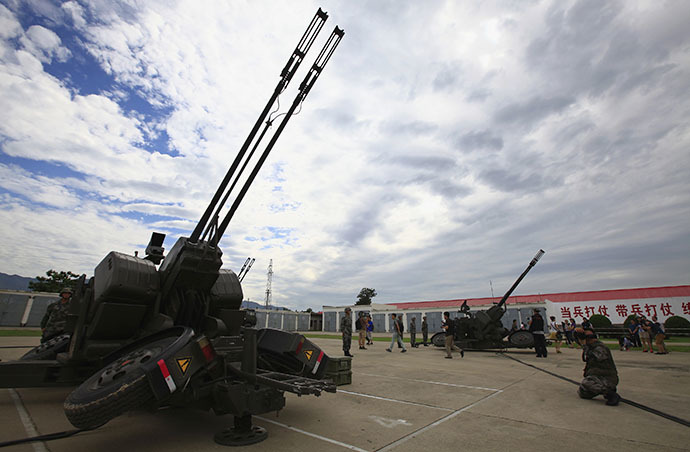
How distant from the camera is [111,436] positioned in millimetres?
3297

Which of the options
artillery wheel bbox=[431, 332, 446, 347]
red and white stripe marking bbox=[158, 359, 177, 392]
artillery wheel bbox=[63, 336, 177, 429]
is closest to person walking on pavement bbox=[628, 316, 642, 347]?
artillery wheel bbox=[431, 332, 446, 347]

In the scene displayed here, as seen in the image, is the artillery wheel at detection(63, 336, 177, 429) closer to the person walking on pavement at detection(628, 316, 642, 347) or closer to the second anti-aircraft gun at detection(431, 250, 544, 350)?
the second anti-aircraft gun at detection(431, 250, 544, 350)

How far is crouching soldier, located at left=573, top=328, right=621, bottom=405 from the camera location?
4799mm

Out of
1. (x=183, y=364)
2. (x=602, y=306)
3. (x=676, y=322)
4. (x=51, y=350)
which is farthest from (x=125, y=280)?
(x=602, y=306)

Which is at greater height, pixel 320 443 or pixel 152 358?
pixel 152 358

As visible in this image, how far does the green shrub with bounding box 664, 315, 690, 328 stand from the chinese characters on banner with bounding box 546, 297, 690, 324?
1.15 meters

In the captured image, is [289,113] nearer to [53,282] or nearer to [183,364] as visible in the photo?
[183,364]

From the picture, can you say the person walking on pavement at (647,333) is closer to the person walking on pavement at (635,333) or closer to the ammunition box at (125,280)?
the person walking on pavement at (635,333)

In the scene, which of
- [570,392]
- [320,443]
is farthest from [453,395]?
[320,443]

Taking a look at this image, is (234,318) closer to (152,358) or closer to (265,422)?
(265,422)

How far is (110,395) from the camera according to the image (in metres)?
2.45

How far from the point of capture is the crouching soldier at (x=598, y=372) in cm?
480

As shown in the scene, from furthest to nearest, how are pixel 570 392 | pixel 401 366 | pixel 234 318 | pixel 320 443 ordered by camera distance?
1. pixel 401 366
2. pixel 570 392
3. pixel 234 318
4. pixel 320 443

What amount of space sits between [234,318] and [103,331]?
5.20 feet
